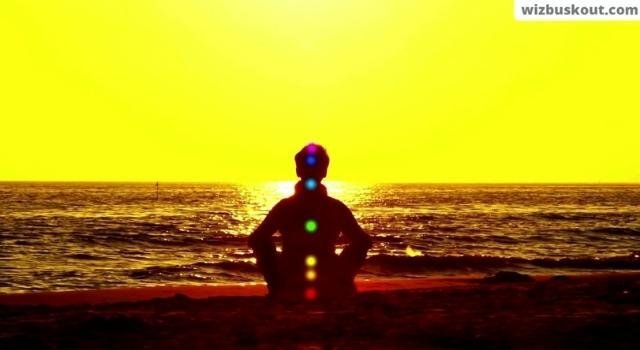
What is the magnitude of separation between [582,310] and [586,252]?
23949 mm

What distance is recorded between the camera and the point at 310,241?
5031 millimetres

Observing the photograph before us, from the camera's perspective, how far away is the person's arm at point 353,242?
501 cm

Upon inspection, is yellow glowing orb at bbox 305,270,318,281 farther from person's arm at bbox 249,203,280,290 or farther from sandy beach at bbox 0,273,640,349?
person's arm at bbox 249,203,280,290

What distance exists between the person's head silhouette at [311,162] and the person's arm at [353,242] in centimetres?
40

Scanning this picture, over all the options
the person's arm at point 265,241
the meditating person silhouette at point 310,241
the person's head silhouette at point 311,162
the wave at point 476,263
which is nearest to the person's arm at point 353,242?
the meditating person silhouette at point 310,241

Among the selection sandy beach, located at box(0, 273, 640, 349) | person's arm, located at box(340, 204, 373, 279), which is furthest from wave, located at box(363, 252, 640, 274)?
person's arm, located at box(340, 204, 373, 279)

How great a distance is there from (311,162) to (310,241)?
725 millimetres

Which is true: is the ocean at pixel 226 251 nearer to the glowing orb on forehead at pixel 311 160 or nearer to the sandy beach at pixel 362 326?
the sandy beach at pixel 362 326

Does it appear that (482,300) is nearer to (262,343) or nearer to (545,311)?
(545,311)

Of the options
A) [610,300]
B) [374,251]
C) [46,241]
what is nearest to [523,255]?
[374,251]

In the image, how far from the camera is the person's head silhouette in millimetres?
4742

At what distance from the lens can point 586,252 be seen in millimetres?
26938

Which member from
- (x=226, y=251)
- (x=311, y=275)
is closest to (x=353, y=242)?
(x=311, y=275)

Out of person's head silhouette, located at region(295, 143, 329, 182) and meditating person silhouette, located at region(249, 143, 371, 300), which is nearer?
person's head silhouette, located at region(295, 143, 329, 182)
